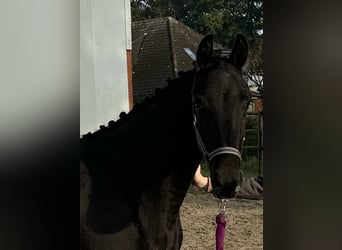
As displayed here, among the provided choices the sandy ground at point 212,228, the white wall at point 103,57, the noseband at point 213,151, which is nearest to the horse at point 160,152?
the noseband at point 213,151

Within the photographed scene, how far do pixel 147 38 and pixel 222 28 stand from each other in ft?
1.19

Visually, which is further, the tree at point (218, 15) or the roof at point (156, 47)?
the roof at point (156, 47)

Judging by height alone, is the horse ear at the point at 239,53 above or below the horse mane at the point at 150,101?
above

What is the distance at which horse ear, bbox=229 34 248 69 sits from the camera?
106cm

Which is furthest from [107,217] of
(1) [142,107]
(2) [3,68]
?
(2) [3,68]

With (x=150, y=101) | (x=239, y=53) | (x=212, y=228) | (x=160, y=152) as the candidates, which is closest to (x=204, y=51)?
(x=239, y=53)

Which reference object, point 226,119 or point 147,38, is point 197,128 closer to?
point 226,119

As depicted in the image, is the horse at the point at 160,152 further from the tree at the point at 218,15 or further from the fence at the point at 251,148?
the tree at the point at 218,15

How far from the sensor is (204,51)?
4.44 feet

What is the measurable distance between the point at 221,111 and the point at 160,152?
0.98 ft

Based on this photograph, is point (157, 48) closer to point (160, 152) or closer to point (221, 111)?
point (221, 111)

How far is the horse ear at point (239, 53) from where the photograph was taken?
3.46 feet

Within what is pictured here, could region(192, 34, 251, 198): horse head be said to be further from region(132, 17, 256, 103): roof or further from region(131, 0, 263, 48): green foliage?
region(131, 0, 263, 48): green foliage

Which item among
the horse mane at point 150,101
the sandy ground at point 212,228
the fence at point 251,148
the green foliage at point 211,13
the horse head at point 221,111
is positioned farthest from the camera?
the sandy ground at point 212,228
